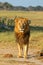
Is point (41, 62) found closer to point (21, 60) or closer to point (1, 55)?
point (21, 60)

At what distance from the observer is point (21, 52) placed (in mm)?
11758

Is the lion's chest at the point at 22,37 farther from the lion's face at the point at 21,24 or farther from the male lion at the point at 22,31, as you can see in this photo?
the lion's face at the point at 21,24

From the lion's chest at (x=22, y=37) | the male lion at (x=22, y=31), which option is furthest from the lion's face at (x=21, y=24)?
the lion's chest at (x=22, y=37)

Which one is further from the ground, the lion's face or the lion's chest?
the lion's face

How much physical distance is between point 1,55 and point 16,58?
0.82 metres

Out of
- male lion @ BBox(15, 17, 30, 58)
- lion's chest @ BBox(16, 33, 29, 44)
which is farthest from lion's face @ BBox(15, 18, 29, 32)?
lion's chest @ BBox(16, 33, 29, 44)

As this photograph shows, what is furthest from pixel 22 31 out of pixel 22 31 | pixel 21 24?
pixel 21 24

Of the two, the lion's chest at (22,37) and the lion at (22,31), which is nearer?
the lion at (22,31)

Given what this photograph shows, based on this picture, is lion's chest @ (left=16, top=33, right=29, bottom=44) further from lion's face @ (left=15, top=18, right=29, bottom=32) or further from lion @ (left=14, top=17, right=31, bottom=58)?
lion's face @ (left=15, top=18, right=29, bottom=32)

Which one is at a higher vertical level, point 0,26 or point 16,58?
point 16,58

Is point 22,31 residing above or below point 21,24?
below

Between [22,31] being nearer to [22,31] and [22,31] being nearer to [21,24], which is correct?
[22,31]

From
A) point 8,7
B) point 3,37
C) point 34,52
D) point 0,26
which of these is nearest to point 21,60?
point 34,52

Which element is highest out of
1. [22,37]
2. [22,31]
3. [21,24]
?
[21,24]
